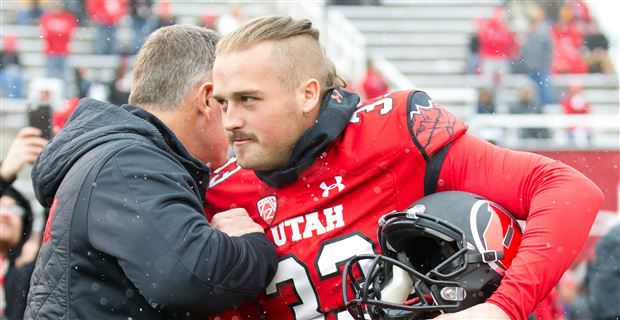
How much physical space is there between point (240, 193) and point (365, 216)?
49cm

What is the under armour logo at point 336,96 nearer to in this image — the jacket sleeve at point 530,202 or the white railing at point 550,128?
the jacket sleeve at point 530,202

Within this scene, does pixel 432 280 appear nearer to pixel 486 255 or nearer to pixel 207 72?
pixel 486 255

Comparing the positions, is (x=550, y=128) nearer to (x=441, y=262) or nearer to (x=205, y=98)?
(x=205, y=98)

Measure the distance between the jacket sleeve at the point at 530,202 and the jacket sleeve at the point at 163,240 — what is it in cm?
73

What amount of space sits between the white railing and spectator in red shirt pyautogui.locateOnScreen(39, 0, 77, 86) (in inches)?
217

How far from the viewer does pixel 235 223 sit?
10.7 feet

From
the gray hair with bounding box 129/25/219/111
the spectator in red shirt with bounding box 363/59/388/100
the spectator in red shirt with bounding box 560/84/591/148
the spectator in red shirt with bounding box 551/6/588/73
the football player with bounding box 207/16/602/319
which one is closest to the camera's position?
the football player with bounding box 207/16/602/319

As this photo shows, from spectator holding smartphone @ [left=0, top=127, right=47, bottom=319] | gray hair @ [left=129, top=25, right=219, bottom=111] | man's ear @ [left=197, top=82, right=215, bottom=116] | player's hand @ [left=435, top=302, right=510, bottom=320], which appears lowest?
spectator holding smartphone @ [left=0, top=127, right=47, bottom=319]

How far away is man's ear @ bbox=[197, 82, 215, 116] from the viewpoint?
11.5 ft

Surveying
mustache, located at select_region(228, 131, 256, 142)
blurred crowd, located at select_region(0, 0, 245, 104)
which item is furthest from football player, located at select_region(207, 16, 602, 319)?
blurred crowd, located at select_region(0, 0, 245, 104)

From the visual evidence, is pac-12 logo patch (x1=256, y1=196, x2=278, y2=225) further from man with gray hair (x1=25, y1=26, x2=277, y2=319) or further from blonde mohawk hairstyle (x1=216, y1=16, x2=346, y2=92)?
blonde mohawk hairstyle (x1=216, y1=16, x2=346, y2=92)

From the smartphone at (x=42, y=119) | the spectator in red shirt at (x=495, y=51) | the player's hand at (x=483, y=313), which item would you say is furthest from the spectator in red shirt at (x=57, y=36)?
the player's hand at (x=483, y=313)

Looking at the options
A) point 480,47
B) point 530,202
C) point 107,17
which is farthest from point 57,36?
point 530,202

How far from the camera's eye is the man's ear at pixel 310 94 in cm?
332
